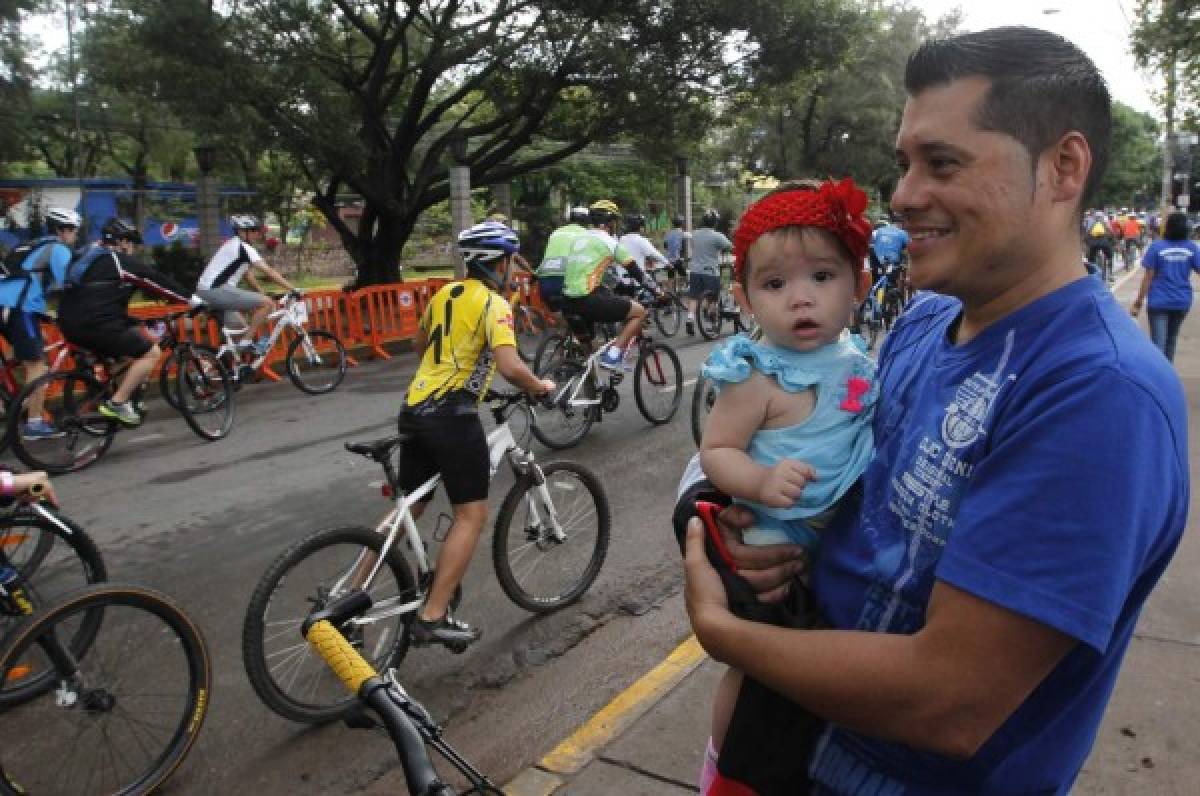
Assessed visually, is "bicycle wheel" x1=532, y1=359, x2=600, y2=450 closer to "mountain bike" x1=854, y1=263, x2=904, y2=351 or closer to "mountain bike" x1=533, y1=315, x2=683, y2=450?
"mountain bike" x1=533, y1=315, x2=683, y2=450

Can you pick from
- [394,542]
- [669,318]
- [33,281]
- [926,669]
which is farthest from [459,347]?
[669,318]

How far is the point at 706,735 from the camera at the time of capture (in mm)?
3227

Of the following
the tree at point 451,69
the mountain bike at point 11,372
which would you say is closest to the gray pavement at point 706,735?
the mountain bike at point 11,372

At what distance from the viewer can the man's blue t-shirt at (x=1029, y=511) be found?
1039 millimetres

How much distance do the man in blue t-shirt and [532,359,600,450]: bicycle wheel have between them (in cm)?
628

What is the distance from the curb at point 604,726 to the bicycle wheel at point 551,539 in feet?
2.83

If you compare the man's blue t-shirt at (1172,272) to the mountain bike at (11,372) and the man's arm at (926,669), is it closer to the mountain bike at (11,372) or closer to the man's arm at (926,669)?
the man's arm at (926,669)

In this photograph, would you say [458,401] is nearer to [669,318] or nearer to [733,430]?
[733,430]

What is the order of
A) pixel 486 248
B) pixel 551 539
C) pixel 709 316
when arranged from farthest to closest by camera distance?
pixel 709 316
pixel 551 539
pixel 486 248

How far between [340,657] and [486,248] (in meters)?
3.28

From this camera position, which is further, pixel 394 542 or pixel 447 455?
pixel 447 455

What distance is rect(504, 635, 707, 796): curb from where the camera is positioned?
3.07m

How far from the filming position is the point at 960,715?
1142 millimetres

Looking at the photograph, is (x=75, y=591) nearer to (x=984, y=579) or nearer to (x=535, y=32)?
(x=984, y=579)
